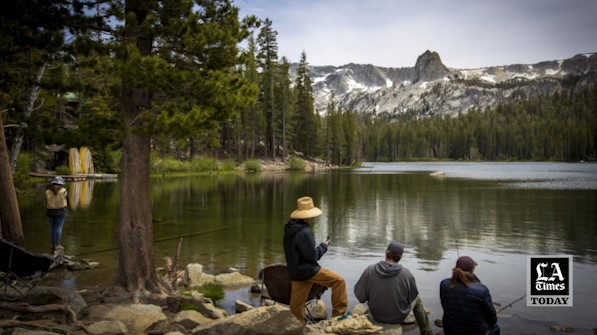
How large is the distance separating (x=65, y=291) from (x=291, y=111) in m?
81.5

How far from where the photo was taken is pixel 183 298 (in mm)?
8742

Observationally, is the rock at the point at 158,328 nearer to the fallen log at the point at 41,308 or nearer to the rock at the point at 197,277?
the fallen log at the point at 41,308

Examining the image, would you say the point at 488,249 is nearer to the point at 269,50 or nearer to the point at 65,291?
the point at 65,291

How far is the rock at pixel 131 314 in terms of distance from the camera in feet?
24.4

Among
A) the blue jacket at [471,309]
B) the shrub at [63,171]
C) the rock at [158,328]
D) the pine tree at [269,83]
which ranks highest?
the pine tree at [269,83]

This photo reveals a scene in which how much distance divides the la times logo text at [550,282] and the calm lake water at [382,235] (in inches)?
10.3

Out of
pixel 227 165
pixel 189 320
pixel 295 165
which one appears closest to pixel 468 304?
pixel 189 320

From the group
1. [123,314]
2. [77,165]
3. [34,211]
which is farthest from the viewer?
[77,165]

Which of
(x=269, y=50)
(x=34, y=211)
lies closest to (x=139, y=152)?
(x=34, y=211)

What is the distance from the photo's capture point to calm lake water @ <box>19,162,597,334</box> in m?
11.6

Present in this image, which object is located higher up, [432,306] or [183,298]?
[183,298]

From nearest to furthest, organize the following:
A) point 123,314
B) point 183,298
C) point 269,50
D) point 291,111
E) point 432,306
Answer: point 123,314 < point 183,298 < point 432,306 < point 269,50 < point 291,111

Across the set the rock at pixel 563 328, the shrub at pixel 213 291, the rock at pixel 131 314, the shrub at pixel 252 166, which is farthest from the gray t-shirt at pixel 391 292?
the shrub at pixel 252 166

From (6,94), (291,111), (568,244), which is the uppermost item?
(291,111)
